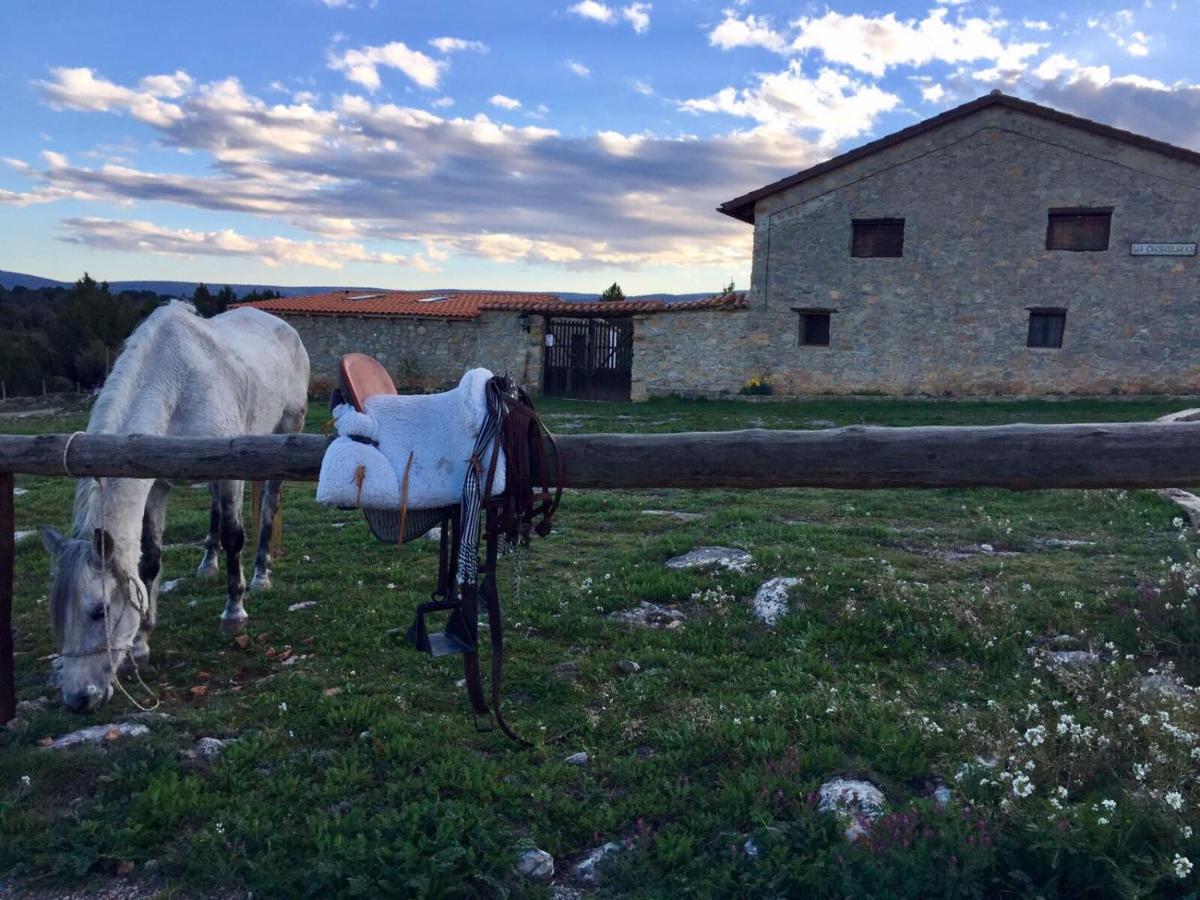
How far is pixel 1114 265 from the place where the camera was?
2120 cm

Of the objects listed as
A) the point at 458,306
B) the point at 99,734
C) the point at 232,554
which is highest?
the point at 458,306

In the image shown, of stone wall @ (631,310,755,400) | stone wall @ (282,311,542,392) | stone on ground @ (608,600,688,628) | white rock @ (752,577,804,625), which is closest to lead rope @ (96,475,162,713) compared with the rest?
stone on ground @ (608,600,688,628)

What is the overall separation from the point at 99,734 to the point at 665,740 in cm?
269

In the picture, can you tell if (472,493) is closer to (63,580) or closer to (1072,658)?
(63,580)

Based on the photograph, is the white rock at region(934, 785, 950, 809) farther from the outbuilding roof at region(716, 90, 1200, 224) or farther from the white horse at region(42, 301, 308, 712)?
the outbuilding roof at region(716, 90, 1200, 224)

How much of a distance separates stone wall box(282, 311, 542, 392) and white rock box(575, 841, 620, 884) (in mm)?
23853

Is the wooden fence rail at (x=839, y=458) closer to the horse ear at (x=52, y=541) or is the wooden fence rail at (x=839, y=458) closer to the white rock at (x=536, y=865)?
the horse ear at (x=52, y=541)

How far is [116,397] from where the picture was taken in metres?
4.83

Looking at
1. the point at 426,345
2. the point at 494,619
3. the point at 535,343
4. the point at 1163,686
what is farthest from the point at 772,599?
the point at 426,345

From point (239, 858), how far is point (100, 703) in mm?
1732

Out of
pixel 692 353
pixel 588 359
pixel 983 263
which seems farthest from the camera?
pixel 588 359

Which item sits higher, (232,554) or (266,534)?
(232,554)

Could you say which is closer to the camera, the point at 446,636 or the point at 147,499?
the point at 446,636

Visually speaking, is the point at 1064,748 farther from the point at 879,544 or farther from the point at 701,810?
the point at 879,544
